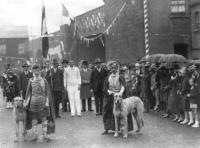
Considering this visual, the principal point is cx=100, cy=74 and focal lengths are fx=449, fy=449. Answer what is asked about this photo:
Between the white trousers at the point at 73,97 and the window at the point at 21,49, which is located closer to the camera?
the white trousers at the point at 73,97

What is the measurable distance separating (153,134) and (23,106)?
3278 mm

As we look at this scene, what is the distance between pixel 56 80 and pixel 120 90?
184 inches

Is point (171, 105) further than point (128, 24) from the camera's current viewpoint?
No

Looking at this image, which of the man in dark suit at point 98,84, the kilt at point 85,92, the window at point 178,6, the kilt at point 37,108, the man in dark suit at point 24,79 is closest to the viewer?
the kilt at point 37,108

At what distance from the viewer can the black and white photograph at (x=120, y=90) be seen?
10.5 m

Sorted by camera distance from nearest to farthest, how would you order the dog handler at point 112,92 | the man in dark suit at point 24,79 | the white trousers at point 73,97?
the dog handler at point 112,92, the white trousers at point 73,97, the man in dark suit at point 24,79

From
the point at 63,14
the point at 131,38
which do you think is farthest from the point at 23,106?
the point at 131,38

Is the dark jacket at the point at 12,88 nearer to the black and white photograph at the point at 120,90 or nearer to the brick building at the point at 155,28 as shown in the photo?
the black and white photograph at the point at 120,90

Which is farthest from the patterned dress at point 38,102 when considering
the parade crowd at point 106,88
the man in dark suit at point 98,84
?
the man in dark suit at point 98,84

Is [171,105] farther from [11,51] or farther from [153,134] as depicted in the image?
[11,51]

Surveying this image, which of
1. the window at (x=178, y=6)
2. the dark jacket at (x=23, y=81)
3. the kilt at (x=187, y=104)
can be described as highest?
the window at (x=178, y=6)

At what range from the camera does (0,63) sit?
222 feet

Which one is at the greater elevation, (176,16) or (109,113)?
(176,16)

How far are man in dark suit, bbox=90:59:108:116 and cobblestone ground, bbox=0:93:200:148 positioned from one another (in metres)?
2.22
